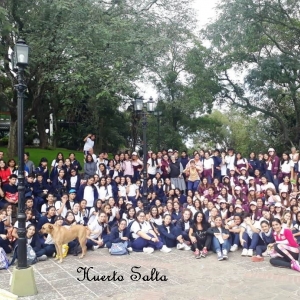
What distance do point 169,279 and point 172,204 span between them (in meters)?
3.42

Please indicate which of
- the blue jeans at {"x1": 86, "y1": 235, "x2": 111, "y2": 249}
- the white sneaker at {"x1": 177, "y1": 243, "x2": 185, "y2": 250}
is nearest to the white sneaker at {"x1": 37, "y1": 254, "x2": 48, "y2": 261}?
the blue jeans at {"x1": 86, "y1": 235, "x2": 111, "y2": 249}

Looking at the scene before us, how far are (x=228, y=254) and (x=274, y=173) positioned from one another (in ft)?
17.3

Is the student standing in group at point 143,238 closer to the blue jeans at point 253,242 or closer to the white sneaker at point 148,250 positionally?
the white sneaker at point 148,250

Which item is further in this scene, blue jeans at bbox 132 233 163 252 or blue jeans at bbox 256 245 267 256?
blue jeans at bbox 132 233 163 252

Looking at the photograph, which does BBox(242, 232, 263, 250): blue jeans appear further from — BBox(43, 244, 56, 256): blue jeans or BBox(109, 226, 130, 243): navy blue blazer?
BBox(43, 244, 56, 256): blue jeans

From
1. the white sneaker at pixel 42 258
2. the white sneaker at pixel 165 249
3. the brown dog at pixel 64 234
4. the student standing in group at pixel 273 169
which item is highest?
the student standing in group at pixel 273 169

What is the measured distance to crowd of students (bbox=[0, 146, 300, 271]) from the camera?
28.9ft

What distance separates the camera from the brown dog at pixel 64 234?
26.8 ft

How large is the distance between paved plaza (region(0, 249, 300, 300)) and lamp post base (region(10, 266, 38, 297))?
0.16m

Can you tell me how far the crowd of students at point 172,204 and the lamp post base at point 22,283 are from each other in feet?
7.16

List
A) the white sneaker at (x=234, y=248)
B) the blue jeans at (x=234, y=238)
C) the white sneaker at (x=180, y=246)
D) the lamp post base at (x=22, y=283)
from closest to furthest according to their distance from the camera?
the lamp post base at (x=22, y=283) < the white sneaker at (x=234, y=248) < the blue jeans at (x=234, y=238) < the white sneaker at (x=180, y=246)

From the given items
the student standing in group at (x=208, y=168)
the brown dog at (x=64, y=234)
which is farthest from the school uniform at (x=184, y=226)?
the student standing in group at (x=208, y=168)

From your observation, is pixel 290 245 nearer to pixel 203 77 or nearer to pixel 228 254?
pixel 228 254

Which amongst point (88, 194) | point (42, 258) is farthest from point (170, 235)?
point (42, 258)
